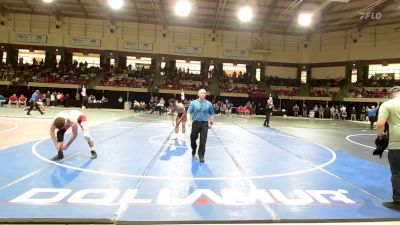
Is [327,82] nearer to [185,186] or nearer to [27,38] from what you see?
[27,38]

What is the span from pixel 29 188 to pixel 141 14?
34.4 metres

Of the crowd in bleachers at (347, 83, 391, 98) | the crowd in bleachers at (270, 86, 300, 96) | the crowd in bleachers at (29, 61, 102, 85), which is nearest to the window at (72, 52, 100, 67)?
the crowd in bleachers at (29, 61, 102, 85)

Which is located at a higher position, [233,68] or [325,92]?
[233,68]

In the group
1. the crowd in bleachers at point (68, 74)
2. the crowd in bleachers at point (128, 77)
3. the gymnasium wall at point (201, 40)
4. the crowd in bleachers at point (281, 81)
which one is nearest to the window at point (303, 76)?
the crowd in bleachers at point (281, 81)

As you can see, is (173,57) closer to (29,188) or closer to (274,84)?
(274,84)

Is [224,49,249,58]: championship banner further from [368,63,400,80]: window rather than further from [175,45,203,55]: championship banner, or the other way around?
[368,63,400,80]: window

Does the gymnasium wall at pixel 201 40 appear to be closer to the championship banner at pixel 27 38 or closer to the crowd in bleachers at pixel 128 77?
the championship banner at pixel 27 38

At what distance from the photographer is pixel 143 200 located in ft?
16.8

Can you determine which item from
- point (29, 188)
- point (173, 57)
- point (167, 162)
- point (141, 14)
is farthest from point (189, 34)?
point (29, 188)

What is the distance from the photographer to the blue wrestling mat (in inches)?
181

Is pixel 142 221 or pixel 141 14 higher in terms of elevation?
pixel 141 14

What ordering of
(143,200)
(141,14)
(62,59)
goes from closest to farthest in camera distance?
(143,200) < (141,14) < (62,59)

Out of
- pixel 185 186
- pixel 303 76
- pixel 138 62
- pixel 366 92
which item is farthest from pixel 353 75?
pixel 185 186

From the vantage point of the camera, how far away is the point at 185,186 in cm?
607
